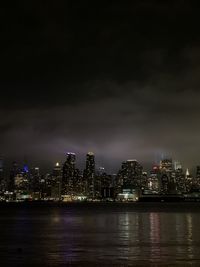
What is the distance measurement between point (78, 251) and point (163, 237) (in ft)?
60.8

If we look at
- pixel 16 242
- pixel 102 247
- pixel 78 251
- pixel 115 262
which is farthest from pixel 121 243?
pixel 115 262

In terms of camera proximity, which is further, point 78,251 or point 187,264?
point 78,251

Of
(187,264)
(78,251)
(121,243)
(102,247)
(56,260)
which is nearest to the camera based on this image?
(187,264)

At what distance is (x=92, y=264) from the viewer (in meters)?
45.0

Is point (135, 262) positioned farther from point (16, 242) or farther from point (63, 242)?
point (16, 242)

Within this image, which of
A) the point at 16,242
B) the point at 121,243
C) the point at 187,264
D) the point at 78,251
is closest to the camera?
the point at 187,264

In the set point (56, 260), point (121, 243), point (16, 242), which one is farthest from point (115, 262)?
point (16, 242)

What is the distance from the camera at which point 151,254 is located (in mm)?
51500

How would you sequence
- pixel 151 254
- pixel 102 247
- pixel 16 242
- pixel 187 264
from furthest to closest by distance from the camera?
pixel 16 242 → pixel 102 247 → pixel 151 254 → pixel 187 264

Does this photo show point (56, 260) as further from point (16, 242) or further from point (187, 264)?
point (16, 242)

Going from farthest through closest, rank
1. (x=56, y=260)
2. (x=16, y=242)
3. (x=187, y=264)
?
(x=16, y=242), (x=56, y=260), (x=187, y=264)

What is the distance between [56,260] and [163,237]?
25727 millimetres

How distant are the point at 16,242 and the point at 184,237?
21.4 m

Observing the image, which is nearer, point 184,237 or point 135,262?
point 135,262
